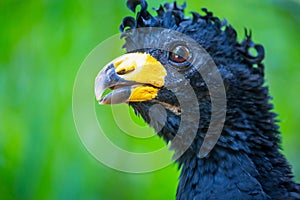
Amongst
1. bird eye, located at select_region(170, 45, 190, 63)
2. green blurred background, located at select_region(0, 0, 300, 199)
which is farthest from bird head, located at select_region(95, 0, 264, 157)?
green blurred background, located at select_region(0, 0, 300, 199)

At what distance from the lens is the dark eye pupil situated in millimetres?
2994

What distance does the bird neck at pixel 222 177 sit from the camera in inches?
115

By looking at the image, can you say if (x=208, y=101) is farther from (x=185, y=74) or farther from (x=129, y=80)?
(x=129, y=80)

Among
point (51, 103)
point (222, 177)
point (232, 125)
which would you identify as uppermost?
point (51, 103)

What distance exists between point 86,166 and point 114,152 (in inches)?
7.6

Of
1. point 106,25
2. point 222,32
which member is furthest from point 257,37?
point 222,32

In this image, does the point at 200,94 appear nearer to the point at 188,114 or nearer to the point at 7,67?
the point at 188,114

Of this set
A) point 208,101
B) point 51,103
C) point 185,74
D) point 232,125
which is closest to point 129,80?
point 185,74

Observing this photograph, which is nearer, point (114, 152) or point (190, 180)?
point (190, 180)

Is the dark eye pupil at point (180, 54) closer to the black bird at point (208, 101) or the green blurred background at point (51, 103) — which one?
the black bird at point (208, 101)

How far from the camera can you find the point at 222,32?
10.0 feet

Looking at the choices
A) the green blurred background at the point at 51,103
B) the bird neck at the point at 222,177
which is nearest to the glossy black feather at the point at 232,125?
the bird neck at the point at 222,177

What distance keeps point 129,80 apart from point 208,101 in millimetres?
371

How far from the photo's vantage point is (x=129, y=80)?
288 cm
